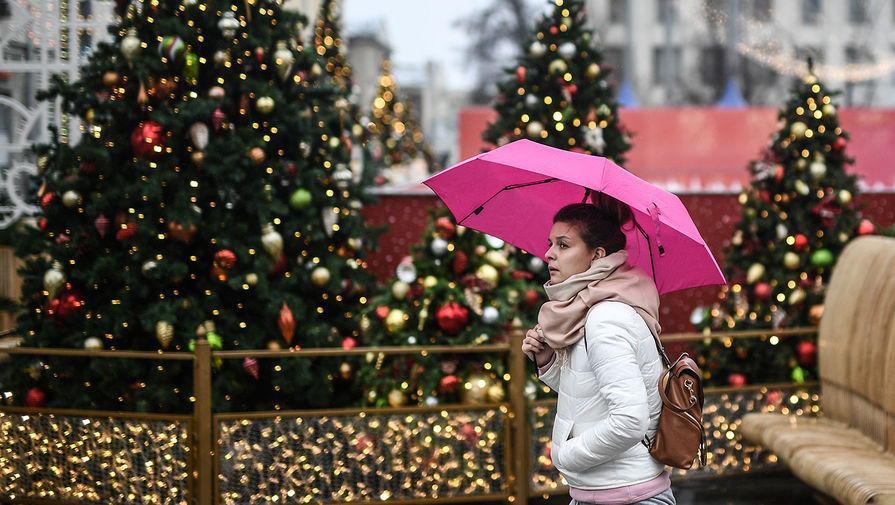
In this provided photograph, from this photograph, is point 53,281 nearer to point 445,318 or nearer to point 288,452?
point 288,452

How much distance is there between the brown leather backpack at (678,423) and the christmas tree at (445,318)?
10.4ft

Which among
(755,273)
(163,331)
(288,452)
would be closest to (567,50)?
(755,273)

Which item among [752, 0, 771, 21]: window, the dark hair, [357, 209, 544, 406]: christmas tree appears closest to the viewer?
the dark hair

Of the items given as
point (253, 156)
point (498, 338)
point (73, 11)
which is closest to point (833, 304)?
point (498, 338)

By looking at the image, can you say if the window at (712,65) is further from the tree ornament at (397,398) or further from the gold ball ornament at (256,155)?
the tree ornament at (397,398)

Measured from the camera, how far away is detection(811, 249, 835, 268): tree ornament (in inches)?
274

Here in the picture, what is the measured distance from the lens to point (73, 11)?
7.95 metres

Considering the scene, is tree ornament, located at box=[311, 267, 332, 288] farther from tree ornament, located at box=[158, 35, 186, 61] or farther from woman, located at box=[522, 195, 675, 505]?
woman, located at box=[522, 195, 675, 505]

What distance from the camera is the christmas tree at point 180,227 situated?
5914 mm

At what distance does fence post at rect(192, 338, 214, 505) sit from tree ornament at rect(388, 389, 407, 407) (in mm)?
1426

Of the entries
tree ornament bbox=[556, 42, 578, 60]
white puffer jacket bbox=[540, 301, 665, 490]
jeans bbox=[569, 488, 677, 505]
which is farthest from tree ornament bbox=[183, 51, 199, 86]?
jeans bbox=[569, 488, 677, 505]

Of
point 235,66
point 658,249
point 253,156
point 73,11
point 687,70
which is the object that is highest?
point 687,70

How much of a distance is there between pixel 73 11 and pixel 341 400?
4.52 meters

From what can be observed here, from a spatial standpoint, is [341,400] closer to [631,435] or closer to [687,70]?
[631,435]
